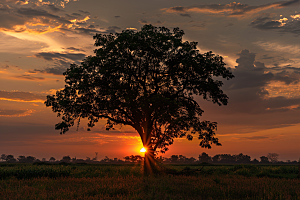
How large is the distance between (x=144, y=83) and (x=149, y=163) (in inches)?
330

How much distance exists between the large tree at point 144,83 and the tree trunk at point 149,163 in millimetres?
98

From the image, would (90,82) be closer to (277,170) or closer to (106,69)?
(106,69)

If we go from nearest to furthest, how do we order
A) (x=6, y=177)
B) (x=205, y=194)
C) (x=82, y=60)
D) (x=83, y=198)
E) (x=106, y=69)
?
1. (x=83, y=198)
2. (x=205, y=194)
3. (x=6, y=177)
4. (x=106, y=69)
5. (x=82, y=60)

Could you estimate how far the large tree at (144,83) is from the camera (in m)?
27.6

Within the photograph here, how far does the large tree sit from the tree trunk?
98 mm

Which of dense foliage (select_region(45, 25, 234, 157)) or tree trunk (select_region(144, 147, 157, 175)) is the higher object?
dense foliage (select_region(45, 25, 234, 157))

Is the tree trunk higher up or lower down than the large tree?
lower down

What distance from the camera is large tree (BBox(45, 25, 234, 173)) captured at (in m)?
27.6

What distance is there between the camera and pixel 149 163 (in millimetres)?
27297

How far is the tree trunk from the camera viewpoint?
2706cm

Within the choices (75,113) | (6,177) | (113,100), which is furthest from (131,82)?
(6,177)

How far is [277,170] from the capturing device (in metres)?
33.4

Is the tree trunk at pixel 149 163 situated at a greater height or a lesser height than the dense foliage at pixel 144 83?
lesser

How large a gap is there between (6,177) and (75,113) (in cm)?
915
